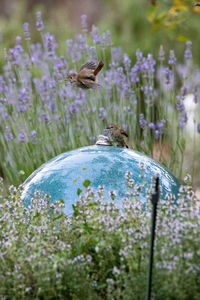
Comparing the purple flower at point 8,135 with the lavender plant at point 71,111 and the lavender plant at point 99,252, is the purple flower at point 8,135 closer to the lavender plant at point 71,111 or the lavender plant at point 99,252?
the lavender plant at point 71,111

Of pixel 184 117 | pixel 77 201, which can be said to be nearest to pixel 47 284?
pixel 77 201

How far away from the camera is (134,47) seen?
8.31 meters

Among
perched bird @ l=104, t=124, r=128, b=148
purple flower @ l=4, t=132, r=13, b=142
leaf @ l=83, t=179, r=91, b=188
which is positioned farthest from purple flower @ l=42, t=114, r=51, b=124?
leaf @ l=83, t=179, r=91, b=188

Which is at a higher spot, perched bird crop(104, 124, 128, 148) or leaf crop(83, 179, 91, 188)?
perched bird crop(104, 124, 128, 148)

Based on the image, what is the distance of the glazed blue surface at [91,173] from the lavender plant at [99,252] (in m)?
0.17

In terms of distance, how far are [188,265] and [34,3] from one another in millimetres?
12857

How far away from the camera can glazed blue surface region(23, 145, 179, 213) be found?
2508 millimetres

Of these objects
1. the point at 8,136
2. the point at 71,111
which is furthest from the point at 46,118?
the point at 8,136

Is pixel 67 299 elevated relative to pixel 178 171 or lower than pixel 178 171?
elevated

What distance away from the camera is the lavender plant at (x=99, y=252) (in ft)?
6.19

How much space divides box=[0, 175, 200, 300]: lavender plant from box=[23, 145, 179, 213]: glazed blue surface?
0.17 metres

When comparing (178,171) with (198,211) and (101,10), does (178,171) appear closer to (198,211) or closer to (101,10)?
(198,211)

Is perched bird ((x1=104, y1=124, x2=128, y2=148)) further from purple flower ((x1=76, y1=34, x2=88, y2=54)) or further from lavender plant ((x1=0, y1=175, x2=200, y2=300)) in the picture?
purple flower ((x1=76, y1=34, x2=88, y2=54))

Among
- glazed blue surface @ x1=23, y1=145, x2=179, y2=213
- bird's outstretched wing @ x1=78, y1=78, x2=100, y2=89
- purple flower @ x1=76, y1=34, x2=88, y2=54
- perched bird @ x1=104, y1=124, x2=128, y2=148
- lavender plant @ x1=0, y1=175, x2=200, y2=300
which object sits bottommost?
lavender plant @ x1=0, y1=175, x2=200, y2=300
